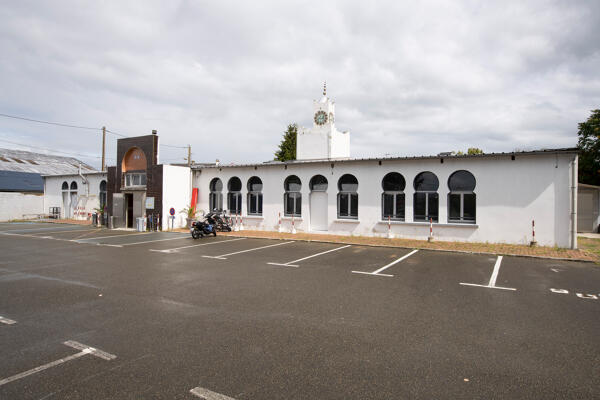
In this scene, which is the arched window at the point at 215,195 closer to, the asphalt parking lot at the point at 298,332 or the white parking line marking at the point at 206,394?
the asphalt parking lot at the point at 298,332

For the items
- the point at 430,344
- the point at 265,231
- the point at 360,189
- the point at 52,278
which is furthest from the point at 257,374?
the point at 265,231

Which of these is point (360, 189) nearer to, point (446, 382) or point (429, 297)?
point (429, 297)

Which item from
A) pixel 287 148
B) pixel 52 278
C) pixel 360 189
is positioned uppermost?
pixel 287 148

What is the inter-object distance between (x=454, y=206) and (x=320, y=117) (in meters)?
16.8

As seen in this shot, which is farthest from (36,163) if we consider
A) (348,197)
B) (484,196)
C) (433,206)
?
(484,196)

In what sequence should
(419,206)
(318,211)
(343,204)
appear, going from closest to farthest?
(419,206)
(343,204)
(318,211)

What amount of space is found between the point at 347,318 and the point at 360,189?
12086 mm

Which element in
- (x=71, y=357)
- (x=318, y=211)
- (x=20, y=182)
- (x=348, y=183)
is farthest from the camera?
(x=20, y=182)

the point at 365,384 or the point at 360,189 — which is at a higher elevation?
the point at 360,189

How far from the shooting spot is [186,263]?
10156 millimetres

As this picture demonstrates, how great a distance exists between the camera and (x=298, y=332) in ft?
15.6

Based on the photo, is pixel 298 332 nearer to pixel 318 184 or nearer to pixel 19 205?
pixel 318 184

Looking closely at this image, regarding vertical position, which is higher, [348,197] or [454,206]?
[348,197]

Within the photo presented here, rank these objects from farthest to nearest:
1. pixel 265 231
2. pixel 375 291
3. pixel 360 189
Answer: pixel 265 231
pixel 360 189
pixel 375 291
